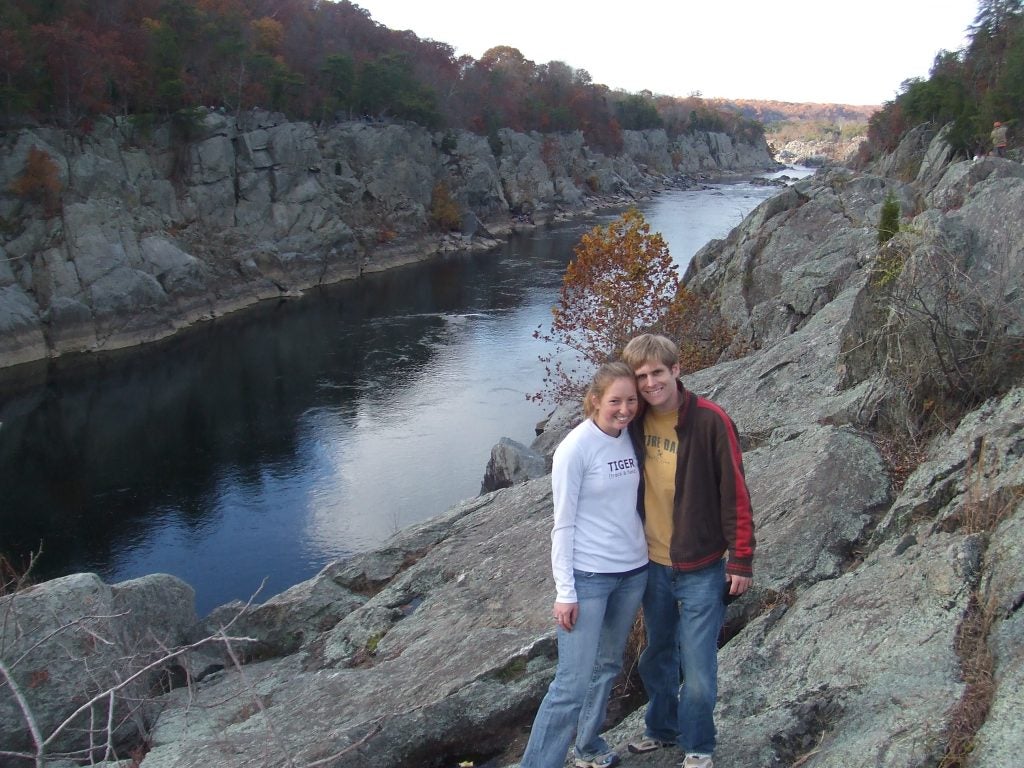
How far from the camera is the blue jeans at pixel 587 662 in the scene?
14.8 ft

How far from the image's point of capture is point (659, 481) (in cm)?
461

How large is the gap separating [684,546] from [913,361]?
401 cm

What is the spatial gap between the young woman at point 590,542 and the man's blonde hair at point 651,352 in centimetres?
6

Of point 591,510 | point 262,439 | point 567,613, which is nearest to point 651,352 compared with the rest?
point 591,510

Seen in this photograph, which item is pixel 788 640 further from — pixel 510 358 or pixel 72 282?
pixel 72 282

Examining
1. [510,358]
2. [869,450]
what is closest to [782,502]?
[869,450]

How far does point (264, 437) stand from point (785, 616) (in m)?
24.2

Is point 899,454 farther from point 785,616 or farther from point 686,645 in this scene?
point 686,645

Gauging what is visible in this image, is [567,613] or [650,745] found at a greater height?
[567,613]

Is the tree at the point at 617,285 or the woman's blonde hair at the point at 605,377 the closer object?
the woman's blonde hair at the point at 605,377

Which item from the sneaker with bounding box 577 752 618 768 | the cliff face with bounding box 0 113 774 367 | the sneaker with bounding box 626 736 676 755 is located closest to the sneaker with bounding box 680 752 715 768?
the sneaker with bounding box 626 736 676 755

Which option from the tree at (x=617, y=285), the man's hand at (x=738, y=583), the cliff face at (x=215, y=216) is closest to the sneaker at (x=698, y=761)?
the man's hand at (x=738, y=583)

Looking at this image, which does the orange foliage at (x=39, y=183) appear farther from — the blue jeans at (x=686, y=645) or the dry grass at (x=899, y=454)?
the blue jeans at (x=686, y=645)

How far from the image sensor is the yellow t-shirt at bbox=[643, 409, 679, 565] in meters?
4.57
